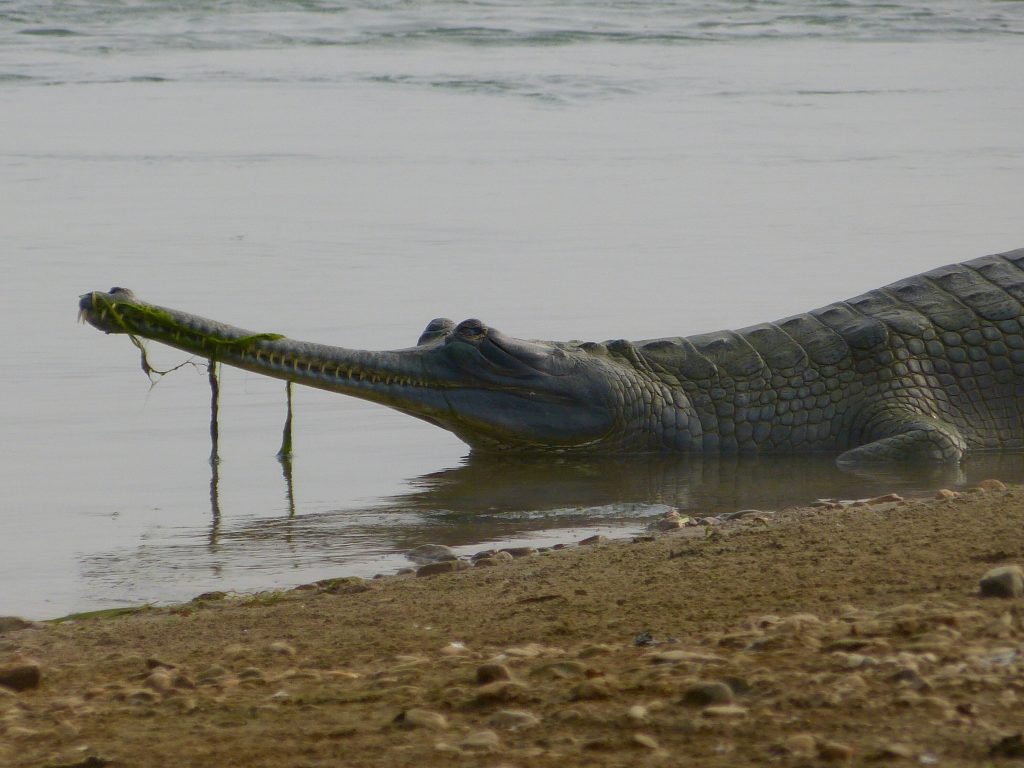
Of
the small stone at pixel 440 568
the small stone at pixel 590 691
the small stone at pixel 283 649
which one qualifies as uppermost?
the small stone at pixel 590 691

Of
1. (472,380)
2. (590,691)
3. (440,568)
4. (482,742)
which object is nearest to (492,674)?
(590,691)

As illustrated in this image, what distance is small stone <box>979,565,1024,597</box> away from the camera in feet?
11.7

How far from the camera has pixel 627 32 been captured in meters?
30.3

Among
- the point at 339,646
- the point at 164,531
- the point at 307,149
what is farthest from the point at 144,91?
the point at 339,646

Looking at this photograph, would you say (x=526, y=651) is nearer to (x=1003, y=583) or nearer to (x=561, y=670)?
(x=561, y=670)

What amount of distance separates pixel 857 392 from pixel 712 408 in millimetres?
720

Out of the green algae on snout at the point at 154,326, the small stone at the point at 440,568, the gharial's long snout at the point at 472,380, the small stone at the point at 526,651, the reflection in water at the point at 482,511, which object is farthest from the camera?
the gharial's long snout at the point at 472,380

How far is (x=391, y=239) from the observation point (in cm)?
1140

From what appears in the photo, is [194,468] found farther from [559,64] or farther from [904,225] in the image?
[559,64]

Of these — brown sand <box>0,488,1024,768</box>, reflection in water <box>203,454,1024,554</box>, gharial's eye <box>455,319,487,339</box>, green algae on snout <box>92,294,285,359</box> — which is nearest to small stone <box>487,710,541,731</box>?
brown sand <box>0,488,1024,768</box>

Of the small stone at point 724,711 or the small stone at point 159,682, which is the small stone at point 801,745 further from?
the small stone at point 159,682

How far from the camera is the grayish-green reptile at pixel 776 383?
7328 millimetres

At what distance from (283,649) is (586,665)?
0.90 metres

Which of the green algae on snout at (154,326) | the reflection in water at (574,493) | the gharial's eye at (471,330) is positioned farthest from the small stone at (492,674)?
the gharial's eye at (471,330)
